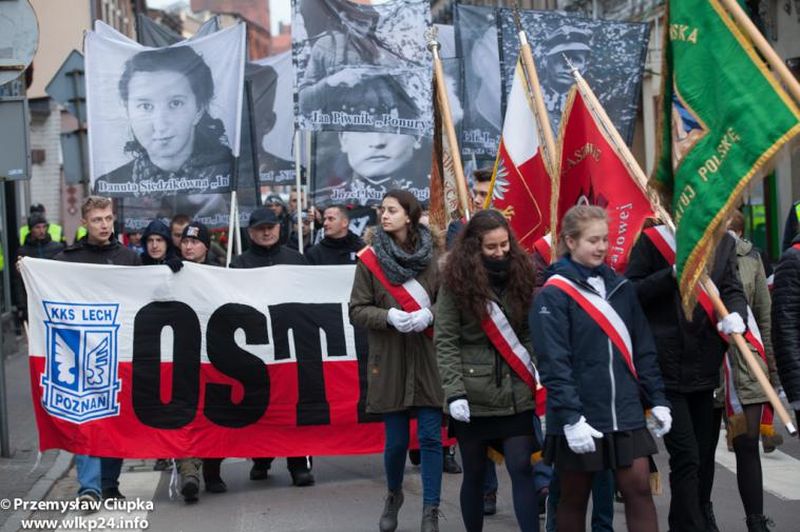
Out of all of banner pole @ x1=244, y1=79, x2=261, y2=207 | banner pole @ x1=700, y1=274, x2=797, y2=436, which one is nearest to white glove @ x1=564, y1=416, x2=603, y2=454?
banner pole @ x1=700, y1=274, x2=797, y2=436

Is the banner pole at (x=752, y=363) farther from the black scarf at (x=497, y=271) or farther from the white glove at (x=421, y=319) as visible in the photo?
the white glove at (x=421, y=319)

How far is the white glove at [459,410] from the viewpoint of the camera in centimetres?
703

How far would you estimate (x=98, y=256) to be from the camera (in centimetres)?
998

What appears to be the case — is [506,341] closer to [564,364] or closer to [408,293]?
[564,364]

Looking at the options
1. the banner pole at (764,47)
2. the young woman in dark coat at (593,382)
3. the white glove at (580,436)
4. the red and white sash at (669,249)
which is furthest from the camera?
the red and white sash at (669,249)

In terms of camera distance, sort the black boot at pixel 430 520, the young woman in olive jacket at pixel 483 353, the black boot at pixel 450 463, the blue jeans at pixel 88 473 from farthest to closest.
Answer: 1. the black boot at pixel 450 463
2. the blue jeans at pixel 88 473
3. the black boot at pixel 430 520
4. the young woman in olive jacket at pixel 483 353

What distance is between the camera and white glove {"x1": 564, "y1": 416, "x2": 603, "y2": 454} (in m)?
6.18

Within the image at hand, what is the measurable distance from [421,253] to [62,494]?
11.5 feet

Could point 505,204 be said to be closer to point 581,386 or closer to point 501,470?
point 501,470

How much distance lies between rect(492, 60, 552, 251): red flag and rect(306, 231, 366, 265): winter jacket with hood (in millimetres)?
1532

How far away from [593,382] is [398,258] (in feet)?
7.47

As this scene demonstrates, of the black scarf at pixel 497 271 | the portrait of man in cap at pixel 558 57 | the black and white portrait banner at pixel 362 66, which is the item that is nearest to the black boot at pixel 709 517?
the black scarf at pixel 497 271

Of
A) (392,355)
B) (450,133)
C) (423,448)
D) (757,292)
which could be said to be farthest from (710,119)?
(450,133)

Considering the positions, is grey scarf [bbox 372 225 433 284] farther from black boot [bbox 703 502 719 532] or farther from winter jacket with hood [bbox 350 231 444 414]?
black boot [bbox 703 502 719 532]
